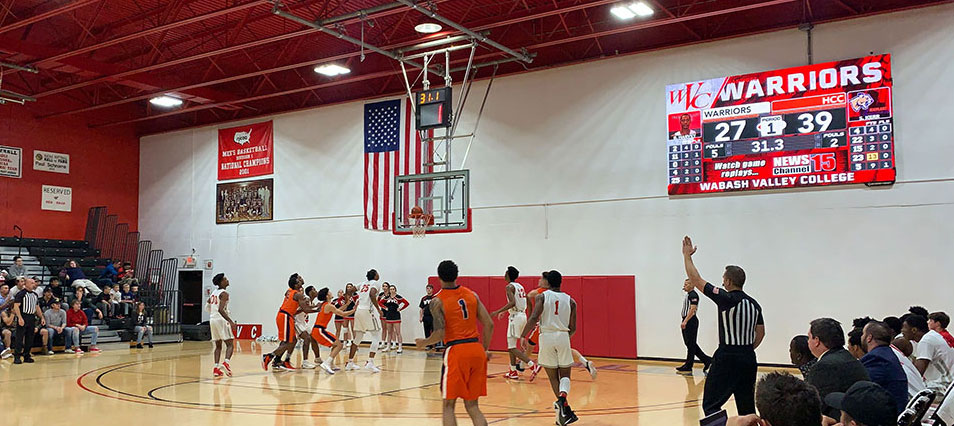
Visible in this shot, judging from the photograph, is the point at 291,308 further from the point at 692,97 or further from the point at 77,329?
the point at 692,97

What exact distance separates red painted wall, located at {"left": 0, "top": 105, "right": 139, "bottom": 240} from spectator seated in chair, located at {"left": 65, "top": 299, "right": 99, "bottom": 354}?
5.64 m

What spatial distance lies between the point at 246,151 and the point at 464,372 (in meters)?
18.1

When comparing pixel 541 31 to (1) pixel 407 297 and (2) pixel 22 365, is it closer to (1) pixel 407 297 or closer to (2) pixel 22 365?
(1) pixel 407 297

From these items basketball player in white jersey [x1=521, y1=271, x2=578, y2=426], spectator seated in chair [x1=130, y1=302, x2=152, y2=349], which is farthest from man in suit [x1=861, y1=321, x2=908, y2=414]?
spectator seated in chair [x1=130, y1=302, x2=152, y2=349]

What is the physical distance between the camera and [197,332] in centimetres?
2309

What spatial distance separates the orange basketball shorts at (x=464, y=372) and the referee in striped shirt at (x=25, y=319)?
12908 mm

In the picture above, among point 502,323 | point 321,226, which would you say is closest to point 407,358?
point 502,323

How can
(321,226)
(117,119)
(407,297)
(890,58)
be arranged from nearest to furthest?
(890,58), (407,297), (321,226), (117,119)

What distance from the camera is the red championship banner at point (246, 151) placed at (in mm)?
23016

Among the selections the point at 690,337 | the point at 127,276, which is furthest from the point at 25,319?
the point at 690,337

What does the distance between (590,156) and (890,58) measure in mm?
6103

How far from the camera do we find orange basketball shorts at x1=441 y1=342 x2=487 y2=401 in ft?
22.6

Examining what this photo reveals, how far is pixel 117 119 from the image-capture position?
2525 centimetres

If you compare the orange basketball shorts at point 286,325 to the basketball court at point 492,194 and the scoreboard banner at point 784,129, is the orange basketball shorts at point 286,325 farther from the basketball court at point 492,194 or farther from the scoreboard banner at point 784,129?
the scoreboard banner at point 784,129
